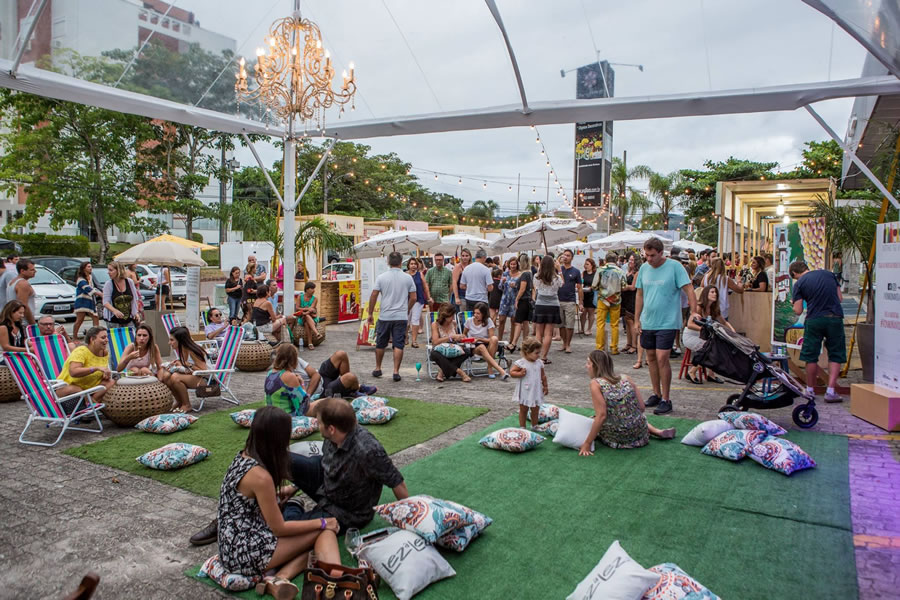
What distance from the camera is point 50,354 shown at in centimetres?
Answer: 683

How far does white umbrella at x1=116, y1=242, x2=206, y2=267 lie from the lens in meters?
12.8

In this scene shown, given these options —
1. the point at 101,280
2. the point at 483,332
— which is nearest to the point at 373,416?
the point at 483,332

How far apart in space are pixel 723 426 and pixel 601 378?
51.2 inches

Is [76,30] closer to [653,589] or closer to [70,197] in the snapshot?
[653,589]

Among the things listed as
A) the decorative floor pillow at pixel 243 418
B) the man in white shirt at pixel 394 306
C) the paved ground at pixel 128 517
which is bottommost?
the paved ground at pixel 128 517

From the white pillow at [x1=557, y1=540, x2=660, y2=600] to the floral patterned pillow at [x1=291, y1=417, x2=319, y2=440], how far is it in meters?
3.48

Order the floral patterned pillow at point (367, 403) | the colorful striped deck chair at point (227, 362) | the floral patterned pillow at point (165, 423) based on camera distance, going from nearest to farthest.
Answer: the floral patterned pillow at point (165, 423) → the floral patterned pillow at point (367, 403) → the colorful striped deck chair at point (227, 362)

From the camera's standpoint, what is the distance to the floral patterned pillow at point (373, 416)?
6.41 m

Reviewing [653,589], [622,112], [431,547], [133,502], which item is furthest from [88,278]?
[653,589]

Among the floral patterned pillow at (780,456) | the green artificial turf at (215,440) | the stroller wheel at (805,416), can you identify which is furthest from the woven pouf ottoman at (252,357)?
the stroller wheel at (805,416)

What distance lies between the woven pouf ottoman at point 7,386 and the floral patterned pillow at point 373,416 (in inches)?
192

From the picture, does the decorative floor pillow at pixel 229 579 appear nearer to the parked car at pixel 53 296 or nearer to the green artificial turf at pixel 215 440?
the green artificial turf at pixel 215 440

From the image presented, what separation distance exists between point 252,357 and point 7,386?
10.7 feet

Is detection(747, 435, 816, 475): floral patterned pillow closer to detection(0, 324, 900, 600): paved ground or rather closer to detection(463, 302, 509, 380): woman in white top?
detection(0, 324, 900, 600): paved ground
